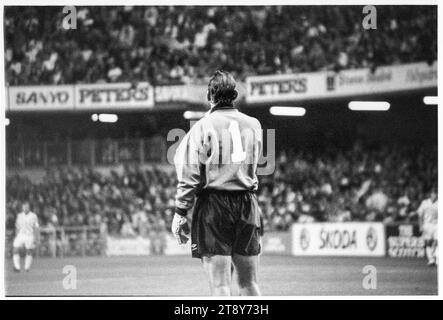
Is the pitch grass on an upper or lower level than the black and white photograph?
lower

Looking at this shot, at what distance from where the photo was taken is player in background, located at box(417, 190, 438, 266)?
1083cm

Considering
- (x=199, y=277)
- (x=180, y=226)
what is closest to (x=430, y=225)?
(x=199, y=277)

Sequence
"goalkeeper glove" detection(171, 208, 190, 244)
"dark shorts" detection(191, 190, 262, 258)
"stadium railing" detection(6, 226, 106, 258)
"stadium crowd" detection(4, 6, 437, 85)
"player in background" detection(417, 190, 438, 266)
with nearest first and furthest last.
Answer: "goalkeeper glove" detection(171, 208, 190, 244), "dark shorts" detection(191, 190, 262, 258), "player in background" detection(417, 190, 438, 266), "stadium crowd" detection(4, 6, 437, 85), "stadium railing" detection(6, 226, 106, 258)

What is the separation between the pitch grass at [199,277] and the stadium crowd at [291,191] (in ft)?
3.09

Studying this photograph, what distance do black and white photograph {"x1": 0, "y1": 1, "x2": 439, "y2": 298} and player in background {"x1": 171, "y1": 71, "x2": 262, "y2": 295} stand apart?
18.3ft

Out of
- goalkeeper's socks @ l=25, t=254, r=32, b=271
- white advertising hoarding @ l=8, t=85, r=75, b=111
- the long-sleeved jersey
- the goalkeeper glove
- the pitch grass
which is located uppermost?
white advertising hoarding @ l=8, t=85, r=75, b=111

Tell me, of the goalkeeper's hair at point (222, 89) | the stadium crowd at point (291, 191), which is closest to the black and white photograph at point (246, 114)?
the stadium crowd at point (291, 191)

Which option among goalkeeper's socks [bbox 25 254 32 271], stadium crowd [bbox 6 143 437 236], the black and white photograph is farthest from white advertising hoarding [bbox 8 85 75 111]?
goalkeeper's socks [bbox 25 254 32 271]

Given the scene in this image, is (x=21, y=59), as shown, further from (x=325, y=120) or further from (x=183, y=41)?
(x=325, y=120)

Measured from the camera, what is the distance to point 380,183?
1377cm

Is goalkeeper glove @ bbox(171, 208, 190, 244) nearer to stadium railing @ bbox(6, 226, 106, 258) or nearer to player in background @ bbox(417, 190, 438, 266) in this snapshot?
player in background @ bbox(417, 190, 438, 266)

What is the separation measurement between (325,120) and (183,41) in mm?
2908

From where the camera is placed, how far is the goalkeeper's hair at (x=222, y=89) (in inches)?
195
